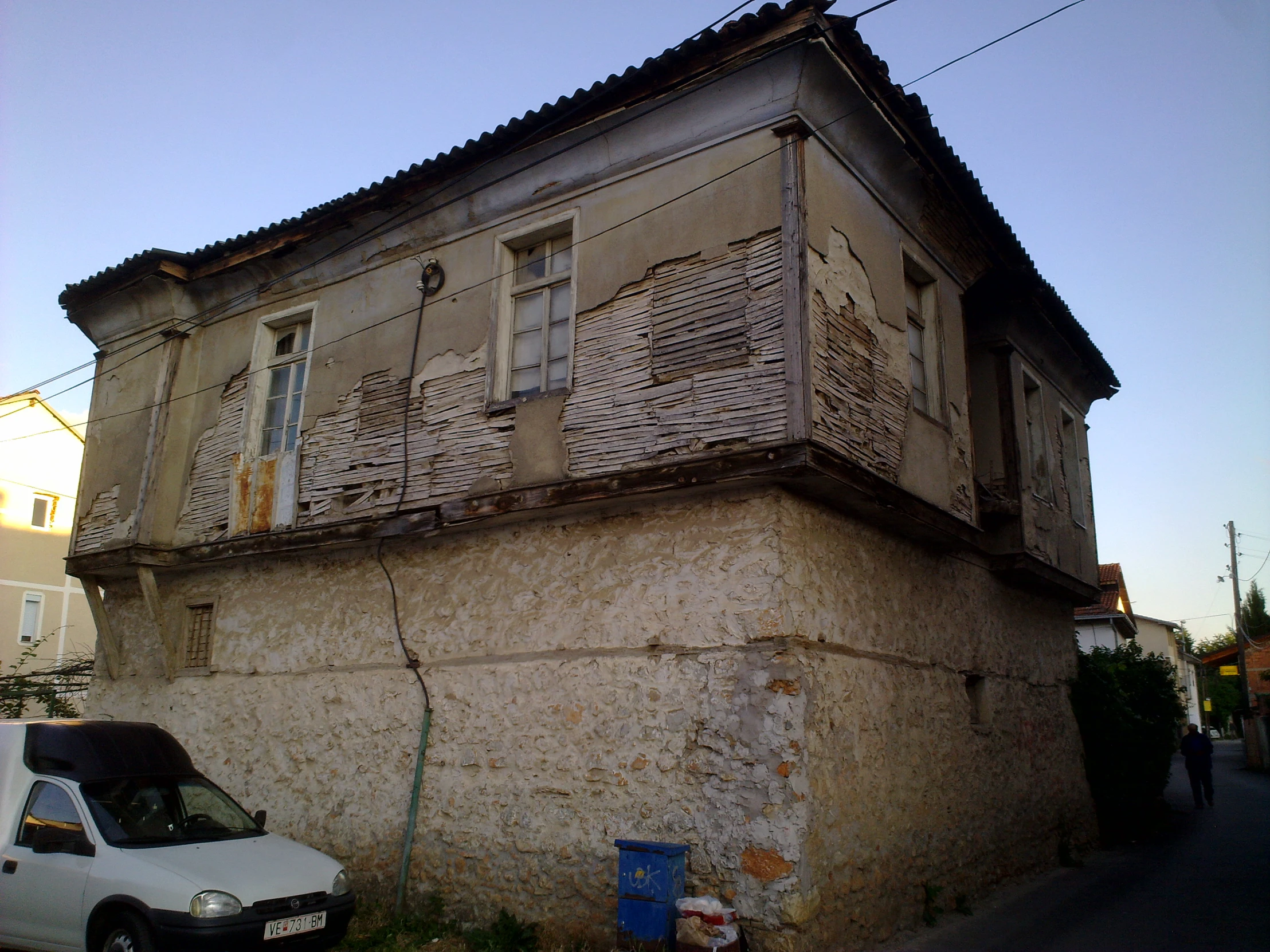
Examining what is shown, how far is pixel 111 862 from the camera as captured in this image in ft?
20.4

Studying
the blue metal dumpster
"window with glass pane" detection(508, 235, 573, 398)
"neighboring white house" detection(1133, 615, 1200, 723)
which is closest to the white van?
the blue metal dumpster

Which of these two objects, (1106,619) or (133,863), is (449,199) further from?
(1106,619)

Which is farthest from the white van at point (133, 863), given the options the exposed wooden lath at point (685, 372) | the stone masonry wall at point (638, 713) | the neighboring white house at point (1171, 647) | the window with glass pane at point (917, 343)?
the neighboring white house at point (1171, 647)

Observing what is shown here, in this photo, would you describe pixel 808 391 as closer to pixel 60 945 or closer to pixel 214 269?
pixel 60 945

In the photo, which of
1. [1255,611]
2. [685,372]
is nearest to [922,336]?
[685,372]

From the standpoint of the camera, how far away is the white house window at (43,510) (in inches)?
975

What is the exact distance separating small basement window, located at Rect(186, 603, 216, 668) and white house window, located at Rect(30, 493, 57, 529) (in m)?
17.8


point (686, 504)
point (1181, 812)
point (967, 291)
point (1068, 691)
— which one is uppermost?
point (967, 291)

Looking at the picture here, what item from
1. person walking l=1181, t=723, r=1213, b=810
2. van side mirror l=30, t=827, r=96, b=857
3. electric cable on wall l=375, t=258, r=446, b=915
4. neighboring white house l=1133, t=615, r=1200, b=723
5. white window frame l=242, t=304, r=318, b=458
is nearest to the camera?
van side mirror l=30, t=827, r=96, b=857

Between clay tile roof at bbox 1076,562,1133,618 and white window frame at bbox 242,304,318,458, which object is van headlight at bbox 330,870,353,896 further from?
clay tile roof at bbox 1076,562,1133,618

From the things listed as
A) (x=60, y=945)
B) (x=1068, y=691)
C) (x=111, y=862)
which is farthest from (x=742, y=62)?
(x=1068, y=691)

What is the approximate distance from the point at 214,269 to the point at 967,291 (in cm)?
892

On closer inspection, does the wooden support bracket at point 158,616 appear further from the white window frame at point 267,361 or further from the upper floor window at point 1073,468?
the upper floor window at point 1073,468

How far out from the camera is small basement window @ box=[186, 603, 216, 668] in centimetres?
1045
